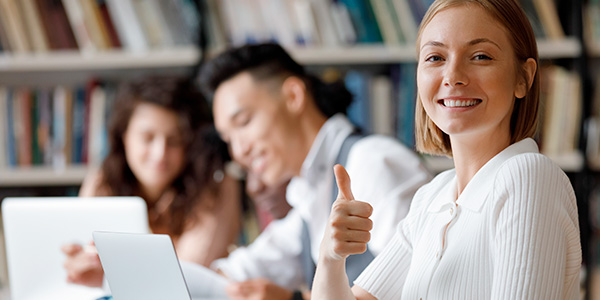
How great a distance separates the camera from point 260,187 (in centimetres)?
215

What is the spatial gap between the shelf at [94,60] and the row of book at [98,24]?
29 millimetres

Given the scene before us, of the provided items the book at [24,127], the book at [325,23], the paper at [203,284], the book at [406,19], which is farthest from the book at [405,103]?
the book at [24,127]

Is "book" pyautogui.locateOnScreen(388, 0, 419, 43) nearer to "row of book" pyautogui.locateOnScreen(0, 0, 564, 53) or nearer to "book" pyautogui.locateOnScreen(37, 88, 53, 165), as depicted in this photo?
"row of book" pyautogui.locateOnScreen(0, 0, 564, 53)

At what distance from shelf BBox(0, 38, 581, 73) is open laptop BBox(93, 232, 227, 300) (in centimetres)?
142

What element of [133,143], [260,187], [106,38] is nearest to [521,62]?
[260,187]

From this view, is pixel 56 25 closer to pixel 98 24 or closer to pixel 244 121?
pixel 98 24

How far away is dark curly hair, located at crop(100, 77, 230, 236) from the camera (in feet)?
6.96

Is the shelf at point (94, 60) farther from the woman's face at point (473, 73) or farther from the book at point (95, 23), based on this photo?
the woman's face at point (473, 73)

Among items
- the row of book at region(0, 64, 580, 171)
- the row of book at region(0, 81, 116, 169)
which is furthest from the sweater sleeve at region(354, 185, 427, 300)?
the row of book at region(0, 81, 116, 169)

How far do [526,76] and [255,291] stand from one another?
812 mm

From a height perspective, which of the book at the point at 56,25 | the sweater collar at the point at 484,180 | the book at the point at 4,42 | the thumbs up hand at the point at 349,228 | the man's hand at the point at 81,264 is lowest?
the man's hand at the point at 81,264

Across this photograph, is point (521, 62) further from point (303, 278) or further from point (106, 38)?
point (106, 38)

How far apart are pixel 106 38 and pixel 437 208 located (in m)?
1.75

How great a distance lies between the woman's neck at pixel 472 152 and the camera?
2.37 ft
